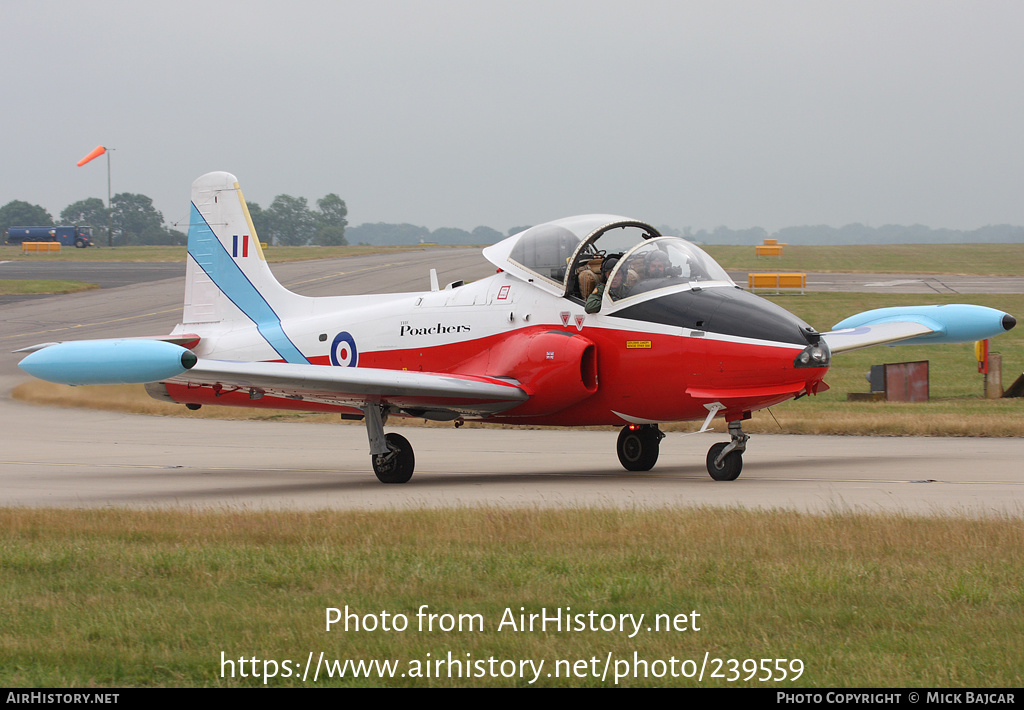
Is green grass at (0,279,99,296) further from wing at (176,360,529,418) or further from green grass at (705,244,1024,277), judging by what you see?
wing at (176,360,529,418)

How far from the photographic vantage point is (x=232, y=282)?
61.9ft

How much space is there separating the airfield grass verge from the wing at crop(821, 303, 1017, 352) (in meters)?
→ 7.55

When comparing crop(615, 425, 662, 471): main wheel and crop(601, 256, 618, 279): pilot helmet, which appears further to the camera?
crop(615, 425, 662, 471): main wheel

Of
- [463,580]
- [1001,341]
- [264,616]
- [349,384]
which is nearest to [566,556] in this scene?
[463,580]

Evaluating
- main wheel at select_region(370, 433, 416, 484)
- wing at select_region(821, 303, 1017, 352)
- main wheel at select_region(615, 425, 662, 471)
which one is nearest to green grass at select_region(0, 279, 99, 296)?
main wheel at select_region(370, 433, 416, 484)

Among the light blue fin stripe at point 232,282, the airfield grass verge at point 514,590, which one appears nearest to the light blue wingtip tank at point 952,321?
the airfield grass verge at point 514,590

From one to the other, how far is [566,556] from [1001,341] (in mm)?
34361

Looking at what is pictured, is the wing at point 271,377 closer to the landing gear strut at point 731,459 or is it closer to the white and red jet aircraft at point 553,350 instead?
the white and red jet aircraft at point 553,350

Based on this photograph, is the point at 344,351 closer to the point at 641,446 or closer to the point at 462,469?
the point at 462,469

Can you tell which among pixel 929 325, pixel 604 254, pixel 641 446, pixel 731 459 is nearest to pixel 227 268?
pixel 604 254

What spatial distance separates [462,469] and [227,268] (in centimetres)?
586

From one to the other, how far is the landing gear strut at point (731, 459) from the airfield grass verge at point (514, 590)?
3678 millimetres

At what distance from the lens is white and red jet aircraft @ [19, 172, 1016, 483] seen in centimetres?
1319
